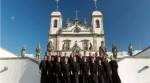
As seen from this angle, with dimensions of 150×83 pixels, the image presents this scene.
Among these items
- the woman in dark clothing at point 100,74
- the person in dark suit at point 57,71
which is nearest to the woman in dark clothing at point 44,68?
the person in dark suit at point 57,71

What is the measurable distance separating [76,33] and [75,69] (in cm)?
3643

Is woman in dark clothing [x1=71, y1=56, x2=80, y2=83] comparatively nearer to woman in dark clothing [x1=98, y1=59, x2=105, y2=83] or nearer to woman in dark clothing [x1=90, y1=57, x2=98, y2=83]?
woman in dark clothing [x1=90, y1=57, x2=98, y2=83]

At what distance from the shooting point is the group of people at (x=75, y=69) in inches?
385

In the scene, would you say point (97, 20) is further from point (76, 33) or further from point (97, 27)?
point (76, 33)

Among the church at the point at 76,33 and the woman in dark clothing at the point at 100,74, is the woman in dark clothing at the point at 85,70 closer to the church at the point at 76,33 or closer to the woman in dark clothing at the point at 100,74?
the woman in dark clothing at the point at 100,74

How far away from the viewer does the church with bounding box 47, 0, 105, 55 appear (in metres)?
44.9

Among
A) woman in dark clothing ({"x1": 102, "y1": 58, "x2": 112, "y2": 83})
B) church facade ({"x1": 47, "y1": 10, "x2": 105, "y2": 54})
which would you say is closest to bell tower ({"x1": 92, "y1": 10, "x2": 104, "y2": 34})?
church facade ({"x1": 47, "y1": 10, "x2": 105, "y2": 54})

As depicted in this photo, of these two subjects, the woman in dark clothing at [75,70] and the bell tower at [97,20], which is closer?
the woman in dark clothing at [75,70]

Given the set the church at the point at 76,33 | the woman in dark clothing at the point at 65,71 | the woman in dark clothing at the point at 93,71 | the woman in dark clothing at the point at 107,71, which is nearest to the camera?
the woman in dark clothing at the point at 65,71

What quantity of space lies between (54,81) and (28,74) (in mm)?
2916

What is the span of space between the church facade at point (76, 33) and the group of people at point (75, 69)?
33.6 m

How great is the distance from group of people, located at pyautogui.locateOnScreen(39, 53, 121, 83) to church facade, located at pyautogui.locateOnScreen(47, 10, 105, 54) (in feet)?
110

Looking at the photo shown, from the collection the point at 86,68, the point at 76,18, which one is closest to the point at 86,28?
the point at 76,18

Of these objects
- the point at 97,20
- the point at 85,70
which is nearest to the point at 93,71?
the point at 85,70
